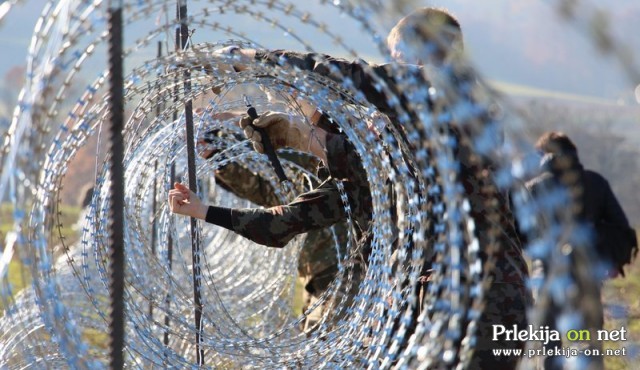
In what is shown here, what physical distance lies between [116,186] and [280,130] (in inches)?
86.6

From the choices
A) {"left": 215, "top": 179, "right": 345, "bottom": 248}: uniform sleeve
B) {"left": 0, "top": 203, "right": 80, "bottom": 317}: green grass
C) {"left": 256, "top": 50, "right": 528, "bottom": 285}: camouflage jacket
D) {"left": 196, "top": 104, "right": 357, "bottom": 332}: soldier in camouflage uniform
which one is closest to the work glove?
{"left": 215, "top": 179, "right": 345, "bottom": 248}: uniform sleeve

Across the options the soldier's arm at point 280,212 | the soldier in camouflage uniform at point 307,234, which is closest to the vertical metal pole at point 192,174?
the soldier's arm at point 280,212

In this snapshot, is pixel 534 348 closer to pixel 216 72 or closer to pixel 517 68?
pixel 216 72

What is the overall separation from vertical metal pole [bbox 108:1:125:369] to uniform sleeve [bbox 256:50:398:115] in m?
1.17

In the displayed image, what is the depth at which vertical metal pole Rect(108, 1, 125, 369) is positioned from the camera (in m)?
2.78

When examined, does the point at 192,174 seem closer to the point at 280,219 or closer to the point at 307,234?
the point at 280,219

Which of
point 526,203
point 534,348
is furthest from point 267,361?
point 526,203

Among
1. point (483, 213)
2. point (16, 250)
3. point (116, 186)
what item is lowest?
point (16, 250)

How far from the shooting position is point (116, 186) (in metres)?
2.79

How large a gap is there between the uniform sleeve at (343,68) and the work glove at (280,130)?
0.62 meters

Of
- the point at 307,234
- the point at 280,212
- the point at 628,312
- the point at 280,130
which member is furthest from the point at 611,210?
the point at 280,212

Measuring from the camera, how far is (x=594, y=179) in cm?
769

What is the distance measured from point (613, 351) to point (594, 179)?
1338mm

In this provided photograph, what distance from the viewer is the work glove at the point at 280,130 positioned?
15.8 feet
